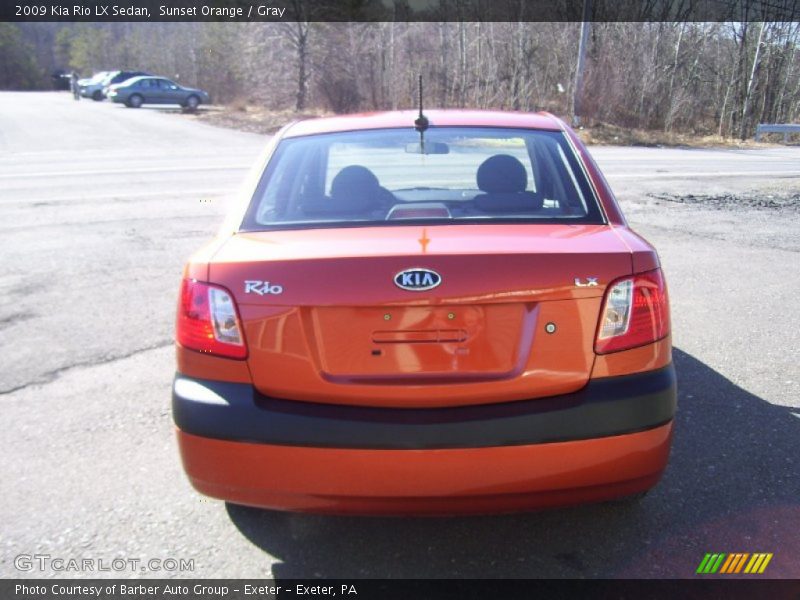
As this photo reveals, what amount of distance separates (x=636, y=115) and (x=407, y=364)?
33.1 m

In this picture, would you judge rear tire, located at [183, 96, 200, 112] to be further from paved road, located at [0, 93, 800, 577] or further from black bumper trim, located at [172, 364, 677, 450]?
black bumper trim, located at [172, 364, 677, 450]

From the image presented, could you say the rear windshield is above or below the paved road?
above

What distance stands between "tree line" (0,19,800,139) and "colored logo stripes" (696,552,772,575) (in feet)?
97.0

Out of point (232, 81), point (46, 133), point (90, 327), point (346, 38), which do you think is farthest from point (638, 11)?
point (90, 327)

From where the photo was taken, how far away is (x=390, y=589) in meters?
2.58

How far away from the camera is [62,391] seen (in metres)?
4.29

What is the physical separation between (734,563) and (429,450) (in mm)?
1324

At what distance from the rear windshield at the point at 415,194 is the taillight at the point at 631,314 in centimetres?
47

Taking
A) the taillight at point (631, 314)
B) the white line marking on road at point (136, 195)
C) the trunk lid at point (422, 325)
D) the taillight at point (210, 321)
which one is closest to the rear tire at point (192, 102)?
the white line marking on road at point (136, 195)

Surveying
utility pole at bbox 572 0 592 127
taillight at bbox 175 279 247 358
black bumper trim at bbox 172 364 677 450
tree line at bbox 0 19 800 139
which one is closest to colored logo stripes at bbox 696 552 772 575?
black bumper trim at bbox 172 364 677 450

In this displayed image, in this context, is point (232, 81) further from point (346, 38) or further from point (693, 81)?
point (693, 81)

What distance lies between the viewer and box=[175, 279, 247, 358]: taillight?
8.04ft

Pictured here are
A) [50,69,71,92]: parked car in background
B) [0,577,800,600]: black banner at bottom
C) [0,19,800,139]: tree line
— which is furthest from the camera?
[50,69,71,92]: parked car in background

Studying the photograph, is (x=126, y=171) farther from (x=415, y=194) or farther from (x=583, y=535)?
(x=583, y=535)
